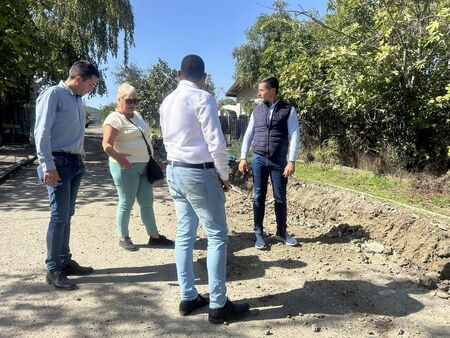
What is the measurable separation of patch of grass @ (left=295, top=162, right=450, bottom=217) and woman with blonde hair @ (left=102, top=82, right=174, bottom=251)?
3.76 meters

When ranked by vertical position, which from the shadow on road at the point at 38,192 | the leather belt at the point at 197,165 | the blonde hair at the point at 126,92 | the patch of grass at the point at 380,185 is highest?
the blonde hair at the point at 126,92

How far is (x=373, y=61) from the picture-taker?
8.56 metres

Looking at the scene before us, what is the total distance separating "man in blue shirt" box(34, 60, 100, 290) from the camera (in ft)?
12.4

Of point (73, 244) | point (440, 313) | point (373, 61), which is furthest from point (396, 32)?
point (73, 244)

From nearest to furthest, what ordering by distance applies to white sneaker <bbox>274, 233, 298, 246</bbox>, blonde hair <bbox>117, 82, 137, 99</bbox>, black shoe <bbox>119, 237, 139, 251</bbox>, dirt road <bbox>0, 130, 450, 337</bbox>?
1. dirt road <bbox>0, 130, 450, 337</bbox>
2. blonde hair <bbox>117, 82, 137, 99</bbox>
3. black shoe <bbox>119, 237, 139, 251</bbox>
4. white sneaker <bbox>274, 233, 298, 246</bbox>

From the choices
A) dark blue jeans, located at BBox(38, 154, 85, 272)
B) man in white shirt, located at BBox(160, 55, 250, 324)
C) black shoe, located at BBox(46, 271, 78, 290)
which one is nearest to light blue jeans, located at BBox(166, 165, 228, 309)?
man in white shirt, located at BBox(160, 55, 250, 324)

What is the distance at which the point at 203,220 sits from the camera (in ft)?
11.2

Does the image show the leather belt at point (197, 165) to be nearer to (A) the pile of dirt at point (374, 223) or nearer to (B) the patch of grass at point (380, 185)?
(A) the pile of dirt at point (374, 223)

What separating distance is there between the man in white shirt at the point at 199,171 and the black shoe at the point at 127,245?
5.98 ft

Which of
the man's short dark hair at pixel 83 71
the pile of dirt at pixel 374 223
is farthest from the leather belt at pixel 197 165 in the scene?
the pile of dirt at pixel 374 223

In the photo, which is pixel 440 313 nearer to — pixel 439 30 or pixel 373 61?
pixel 439 30

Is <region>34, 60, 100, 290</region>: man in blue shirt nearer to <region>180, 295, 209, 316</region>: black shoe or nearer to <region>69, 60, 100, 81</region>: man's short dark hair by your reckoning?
<region>69, 60, 100, 81</region>: man's short dark hair

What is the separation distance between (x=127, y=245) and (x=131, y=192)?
2.07 ft

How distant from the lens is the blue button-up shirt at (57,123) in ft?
12.4
